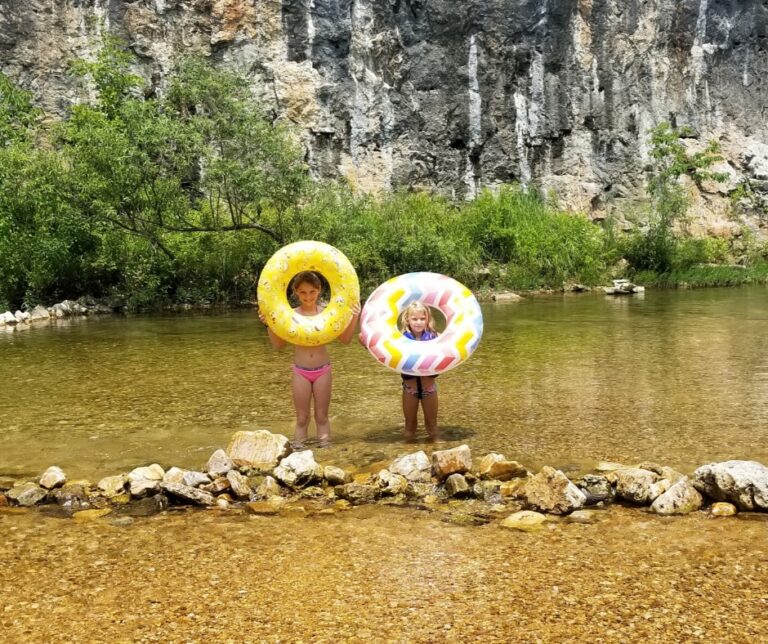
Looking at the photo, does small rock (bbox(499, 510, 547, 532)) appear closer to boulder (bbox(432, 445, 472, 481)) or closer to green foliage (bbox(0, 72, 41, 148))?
boulder (bbox(432, 445, 472, 481))

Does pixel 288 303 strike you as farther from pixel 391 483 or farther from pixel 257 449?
pixel 391 483

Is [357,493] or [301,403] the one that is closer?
[357,493]

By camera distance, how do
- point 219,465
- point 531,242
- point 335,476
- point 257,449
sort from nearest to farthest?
point 335,476, point 219,465, point 257,449, point 531,242

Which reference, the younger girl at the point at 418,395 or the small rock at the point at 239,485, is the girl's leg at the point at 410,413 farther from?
the small rock at the point at 239,485

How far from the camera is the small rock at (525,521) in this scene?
3168mm

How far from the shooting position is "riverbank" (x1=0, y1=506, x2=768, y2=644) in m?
2.34

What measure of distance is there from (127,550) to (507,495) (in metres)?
1.71

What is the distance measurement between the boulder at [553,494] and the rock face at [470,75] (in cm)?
2408

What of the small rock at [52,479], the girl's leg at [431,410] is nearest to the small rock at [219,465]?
the small rock at [52,479]

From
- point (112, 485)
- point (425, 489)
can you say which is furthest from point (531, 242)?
point (112, 485)

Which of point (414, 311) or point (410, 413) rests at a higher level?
point (414, 311)

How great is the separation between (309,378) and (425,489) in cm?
145

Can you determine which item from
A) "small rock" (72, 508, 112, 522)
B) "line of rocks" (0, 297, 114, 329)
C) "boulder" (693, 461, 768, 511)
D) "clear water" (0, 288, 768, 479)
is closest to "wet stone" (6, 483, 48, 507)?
"small rock" (72, 508, 112, 522)

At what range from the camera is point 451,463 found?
3738mm
